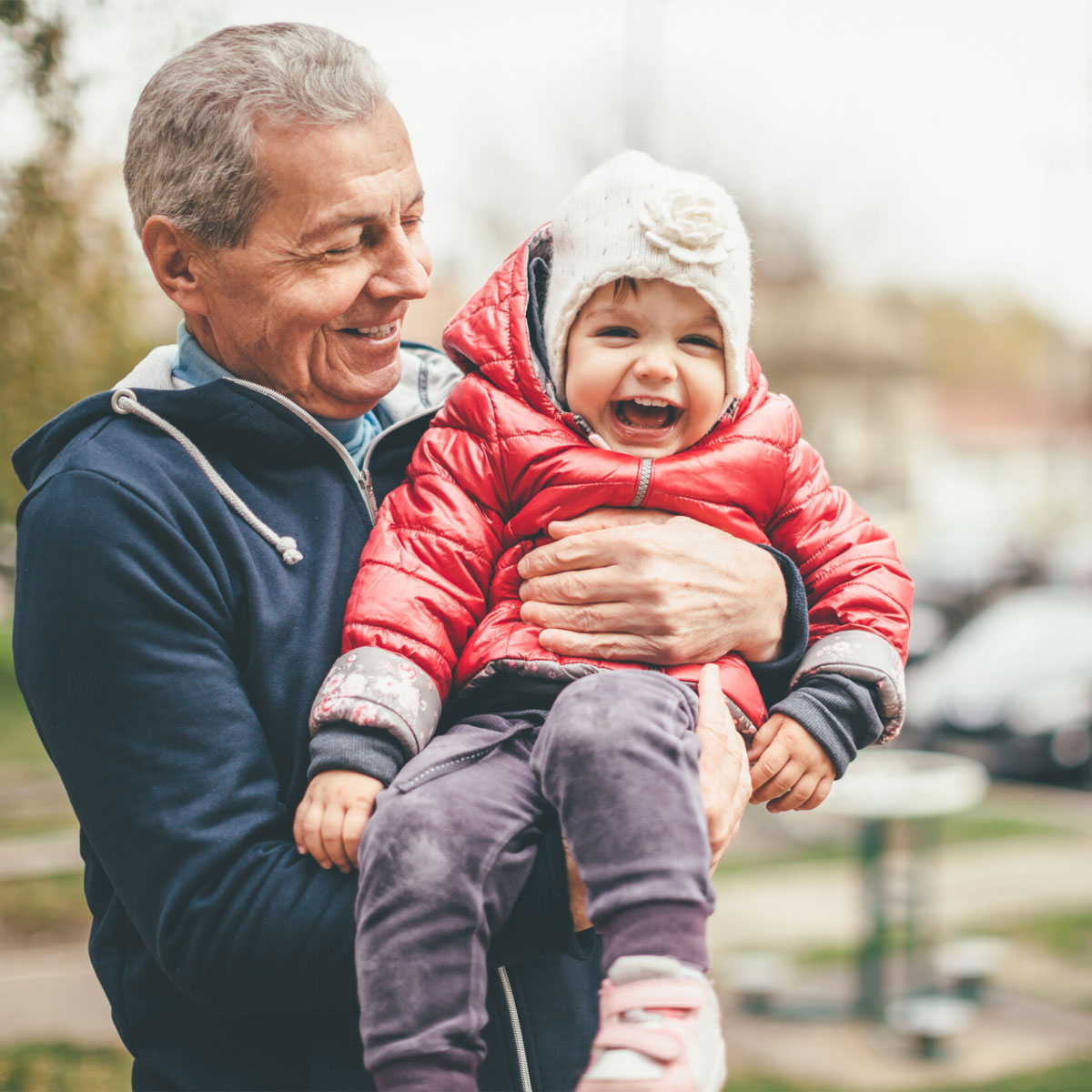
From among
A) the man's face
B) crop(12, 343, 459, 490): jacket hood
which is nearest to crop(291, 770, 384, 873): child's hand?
crop(12, 343, 459, 490): jacket hood

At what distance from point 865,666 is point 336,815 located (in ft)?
2.80

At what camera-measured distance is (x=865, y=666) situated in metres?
1.97

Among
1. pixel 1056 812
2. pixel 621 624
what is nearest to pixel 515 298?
pixel 621 624

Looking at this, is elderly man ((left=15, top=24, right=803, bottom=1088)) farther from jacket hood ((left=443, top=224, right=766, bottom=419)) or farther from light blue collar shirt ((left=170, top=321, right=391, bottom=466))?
jacket hood ((left=443, top=224, right=766, bottom=419))

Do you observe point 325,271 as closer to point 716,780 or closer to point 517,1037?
point 716,780

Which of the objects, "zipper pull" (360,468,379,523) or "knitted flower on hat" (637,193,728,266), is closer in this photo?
"knitted flower on hat" (637,193,728,266)

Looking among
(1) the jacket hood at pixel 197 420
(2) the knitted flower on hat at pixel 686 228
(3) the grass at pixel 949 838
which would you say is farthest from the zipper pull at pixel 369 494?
(3) the grass at pixel 949 838

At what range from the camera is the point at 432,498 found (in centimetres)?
193

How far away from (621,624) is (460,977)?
0.57 m

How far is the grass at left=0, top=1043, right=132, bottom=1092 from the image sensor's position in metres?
4.80

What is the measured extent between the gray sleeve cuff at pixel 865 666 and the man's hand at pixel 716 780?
0.75 feet

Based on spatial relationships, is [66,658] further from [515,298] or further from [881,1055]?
[881,1055]

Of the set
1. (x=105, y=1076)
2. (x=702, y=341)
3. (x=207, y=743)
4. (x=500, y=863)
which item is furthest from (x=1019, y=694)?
(x=207, y=743)

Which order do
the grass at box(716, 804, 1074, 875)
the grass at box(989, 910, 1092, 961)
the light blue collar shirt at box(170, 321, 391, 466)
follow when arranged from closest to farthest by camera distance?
1. the light blue collar shirt at box(170, 321, 391, 466)
2. the grass at box(989, 910, 1092, 961)
3. the grass at box(716, 804, 1074, 875)
